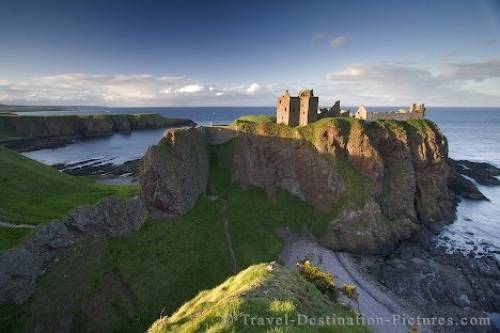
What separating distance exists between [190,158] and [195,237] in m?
16.1

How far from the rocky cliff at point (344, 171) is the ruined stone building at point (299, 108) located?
264 cm

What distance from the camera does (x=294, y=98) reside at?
2532 inches

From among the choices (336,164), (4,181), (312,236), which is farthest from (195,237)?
(4,181)

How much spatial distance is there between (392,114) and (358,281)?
138ft

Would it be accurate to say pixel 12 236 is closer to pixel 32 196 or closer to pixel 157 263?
pixel 32 196

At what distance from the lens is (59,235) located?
36.5m

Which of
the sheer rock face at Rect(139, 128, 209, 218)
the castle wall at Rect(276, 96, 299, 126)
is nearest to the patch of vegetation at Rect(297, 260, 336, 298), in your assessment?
the sheer rock face at Rect(139, 128, 209, 218)

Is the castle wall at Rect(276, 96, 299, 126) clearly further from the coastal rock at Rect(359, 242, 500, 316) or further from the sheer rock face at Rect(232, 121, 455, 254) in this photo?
the coastal rock at Rect(359, 242, 500, 316)

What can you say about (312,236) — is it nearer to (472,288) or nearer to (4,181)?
(472,288)

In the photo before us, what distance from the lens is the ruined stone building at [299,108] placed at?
63869 mm

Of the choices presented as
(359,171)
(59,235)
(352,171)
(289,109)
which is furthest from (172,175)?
(359,171)

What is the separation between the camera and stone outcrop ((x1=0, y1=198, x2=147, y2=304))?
30828mm

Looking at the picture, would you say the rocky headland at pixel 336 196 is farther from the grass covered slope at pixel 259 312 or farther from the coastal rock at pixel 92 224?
the grass covered slope at pixel 259 312

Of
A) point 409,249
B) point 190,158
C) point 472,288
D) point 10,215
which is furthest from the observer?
point 190,158
